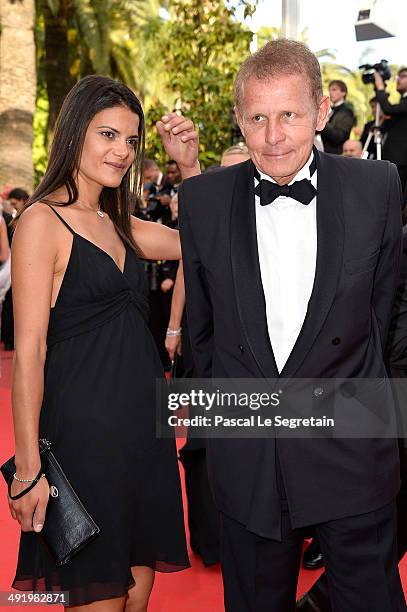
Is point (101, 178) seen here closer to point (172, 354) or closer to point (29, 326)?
point (29, 326)

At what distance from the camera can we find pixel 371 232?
6.93 feet

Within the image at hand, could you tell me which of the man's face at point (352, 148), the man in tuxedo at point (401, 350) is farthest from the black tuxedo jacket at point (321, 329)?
the man's face at point (352, 148)

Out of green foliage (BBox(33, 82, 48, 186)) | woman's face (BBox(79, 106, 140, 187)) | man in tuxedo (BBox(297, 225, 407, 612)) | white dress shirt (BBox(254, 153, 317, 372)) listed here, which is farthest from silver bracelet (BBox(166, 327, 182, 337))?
green foliage (BBox(33, 82, 48, 186))

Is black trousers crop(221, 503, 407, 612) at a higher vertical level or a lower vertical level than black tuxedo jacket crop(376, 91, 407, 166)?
lower

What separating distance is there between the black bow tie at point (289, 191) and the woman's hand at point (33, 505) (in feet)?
3.40

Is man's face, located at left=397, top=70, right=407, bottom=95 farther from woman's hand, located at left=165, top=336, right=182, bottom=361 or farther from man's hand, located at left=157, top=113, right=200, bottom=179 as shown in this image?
man's hand, located at left=157, top=113, right=200, bottom=179

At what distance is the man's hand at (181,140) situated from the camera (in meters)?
2.70

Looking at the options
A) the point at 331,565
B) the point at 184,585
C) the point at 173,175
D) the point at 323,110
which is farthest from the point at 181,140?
the point at 173,175

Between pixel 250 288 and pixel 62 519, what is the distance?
87cm

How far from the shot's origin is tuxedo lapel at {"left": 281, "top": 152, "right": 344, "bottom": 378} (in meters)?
2.04

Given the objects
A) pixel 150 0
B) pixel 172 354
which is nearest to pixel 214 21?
pixel 172 354

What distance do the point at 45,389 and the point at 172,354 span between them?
2203mm

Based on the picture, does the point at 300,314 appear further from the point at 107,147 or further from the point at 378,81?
the point at 378,81

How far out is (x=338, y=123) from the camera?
9617 millimetres
